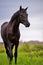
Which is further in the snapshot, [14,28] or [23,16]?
[14,28]

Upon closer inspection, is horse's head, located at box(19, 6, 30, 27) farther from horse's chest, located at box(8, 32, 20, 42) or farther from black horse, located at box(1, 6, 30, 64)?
horse's chest, located at box(8, 32, 20, 42)

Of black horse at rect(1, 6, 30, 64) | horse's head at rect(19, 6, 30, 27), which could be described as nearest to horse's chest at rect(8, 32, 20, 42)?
black horse at rect(1, 6, 30, 64)

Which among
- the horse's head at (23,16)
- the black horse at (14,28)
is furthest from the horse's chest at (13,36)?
the horse's head at (23,16)

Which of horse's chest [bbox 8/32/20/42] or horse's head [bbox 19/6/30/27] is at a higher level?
horse's head [bbox 19/6/30/27]

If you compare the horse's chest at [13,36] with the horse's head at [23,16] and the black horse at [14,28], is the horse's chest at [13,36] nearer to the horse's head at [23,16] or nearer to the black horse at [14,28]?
the black horse at [14,28]

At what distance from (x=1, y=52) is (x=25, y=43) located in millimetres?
535

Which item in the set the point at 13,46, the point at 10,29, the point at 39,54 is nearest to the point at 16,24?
the point at 10,29

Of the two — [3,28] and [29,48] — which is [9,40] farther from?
[29,48]

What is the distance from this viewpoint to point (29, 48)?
17.5 ft

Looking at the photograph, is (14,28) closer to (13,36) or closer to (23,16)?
(13,36)

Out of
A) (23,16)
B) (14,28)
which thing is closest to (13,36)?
(14,28)

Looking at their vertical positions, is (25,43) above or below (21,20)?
below

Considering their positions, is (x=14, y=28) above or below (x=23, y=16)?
below

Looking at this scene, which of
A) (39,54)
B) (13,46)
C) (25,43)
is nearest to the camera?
(13,46)
